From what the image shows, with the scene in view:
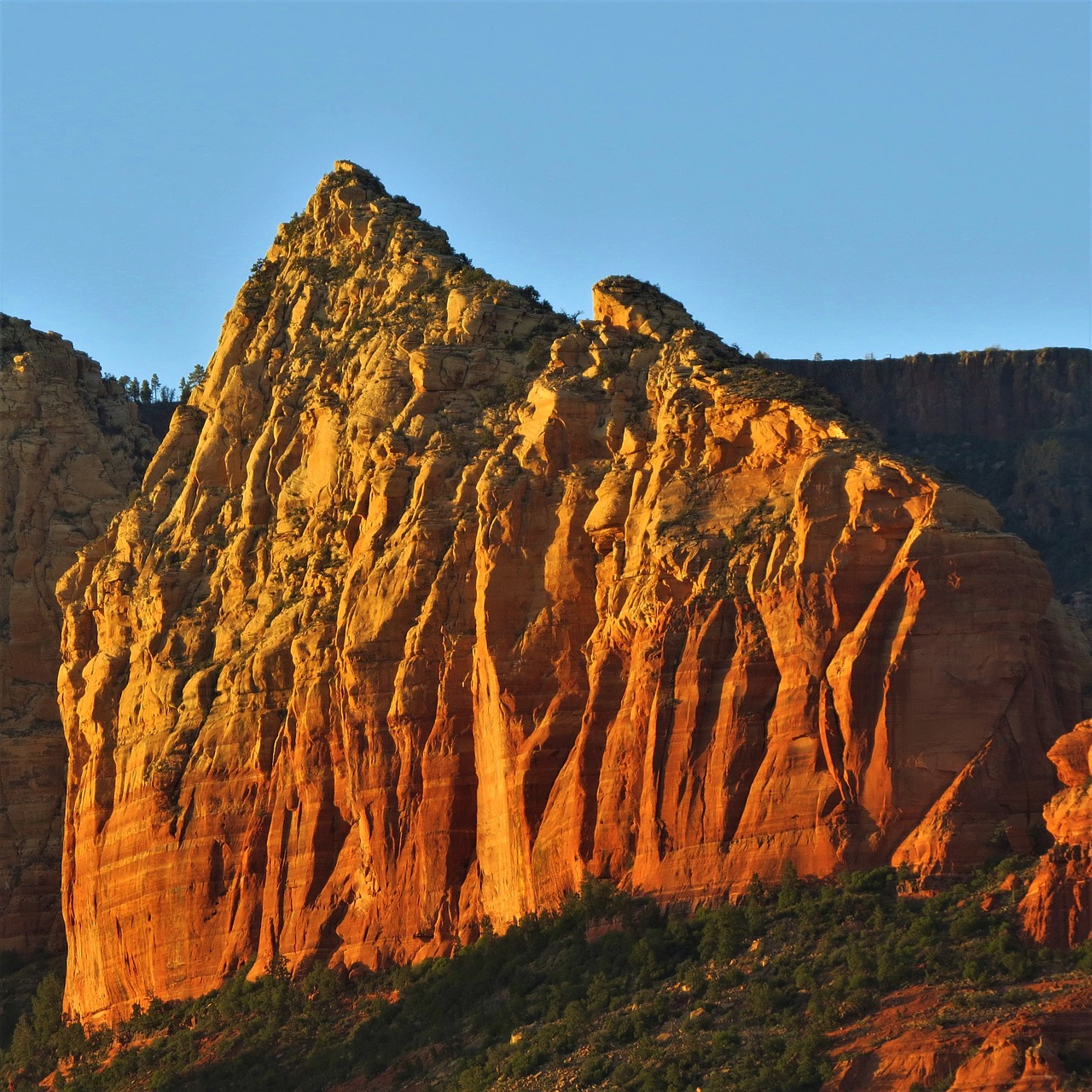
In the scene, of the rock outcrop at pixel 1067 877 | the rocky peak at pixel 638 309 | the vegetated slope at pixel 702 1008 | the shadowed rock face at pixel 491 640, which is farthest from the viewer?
the rocky peak at pixel 638 309

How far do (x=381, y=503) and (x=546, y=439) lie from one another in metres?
6.49

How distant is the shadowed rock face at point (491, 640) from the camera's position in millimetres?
84812

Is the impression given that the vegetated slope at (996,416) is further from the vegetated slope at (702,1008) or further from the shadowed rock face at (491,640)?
the vegetated slope at (702,1008)

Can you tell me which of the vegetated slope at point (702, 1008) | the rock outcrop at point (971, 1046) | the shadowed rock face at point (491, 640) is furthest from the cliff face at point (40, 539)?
the rock outcrop at point (971, 1046)

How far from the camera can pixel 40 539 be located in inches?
4934

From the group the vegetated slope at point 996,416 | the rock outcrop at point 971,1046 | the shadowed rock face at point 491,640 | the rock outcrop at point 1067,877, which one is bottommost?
the rock outcrop at point 971,1046

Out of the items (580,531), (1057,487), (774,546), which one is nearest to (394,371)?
(580,531)

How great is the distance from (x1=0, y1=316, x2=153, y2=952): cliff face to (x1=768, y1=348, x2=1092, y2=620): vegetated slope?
27996 mm

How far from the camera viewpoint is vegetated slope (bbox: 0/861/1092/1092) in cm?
7562

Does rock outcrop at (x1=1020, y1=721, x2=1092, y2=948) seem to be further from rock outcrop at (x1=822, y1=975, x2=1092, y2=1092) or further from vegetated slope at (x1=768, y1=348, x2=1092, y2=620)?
vegetated slope at (x1=768, y1=348, x2=1092, y2=620)

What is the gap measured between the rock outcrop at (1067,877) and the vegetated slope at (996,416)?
5041cm

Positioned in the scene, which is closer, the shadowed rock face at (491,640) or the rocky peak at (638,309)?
the shadowed rock face at (491,640)

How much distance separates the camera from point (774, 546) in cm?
8806

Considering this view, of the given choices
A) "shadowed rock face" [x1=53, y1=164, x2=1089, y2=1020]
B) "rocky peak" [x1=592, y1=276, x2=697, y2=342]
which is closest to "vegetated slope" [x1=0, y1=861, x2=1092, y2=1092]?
"shadowed rock face" [x1=53, y1=164, x2=1089, y2=1020]
